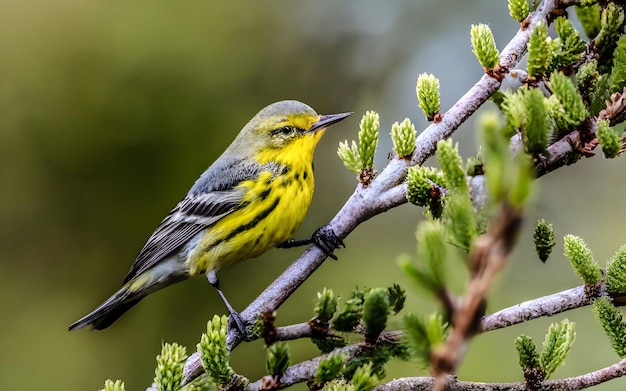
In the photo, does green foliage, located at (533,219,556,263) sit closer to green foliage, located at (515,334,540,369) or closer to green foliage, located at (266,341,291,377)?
green foliage, located at (515,334,540,369)

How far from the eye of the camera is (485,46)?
1.82m

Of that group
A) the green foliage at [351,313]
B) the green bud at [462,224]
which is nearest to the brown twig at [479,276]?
the green bud at [462,224]

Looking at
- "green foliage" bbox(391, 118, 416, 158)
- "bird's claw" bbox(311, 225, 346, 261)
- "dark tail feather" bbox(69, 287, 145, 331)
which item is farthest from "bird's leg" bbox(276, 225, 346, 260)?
"dark tail feather" bbox(69, 287, 145, 331)

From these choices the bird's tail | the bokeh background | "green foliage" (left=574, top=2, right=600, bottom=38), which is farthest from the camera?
the bokeh background

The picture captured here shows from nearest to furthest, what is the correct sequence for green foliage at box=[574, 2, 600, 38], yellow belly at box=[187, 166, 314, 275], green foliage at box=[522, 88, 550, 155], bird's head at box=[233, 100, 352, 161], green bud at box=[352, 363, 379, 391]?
green foliage at box=[522, 88, 550, 155], green bud at box=[352, 363, 379, 391], green foliage at box=[574, 2, 600, 38], yellow belly at box=[187, 166, 314, 275], bird's head at box=[233, 100, 352, 161]

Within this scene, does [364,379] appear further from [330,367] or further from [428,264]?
[428,264]

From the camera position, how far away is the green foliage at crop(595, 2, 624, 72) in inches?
69.5

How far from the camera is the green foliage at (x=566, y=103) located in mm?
1422

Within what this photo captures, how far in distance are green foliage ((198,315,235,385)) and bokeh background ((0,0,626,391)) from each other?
232 cm

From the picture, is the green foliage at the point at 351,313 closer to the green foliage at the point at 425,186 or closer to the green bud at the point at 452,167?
the green bud at the point at 452,167

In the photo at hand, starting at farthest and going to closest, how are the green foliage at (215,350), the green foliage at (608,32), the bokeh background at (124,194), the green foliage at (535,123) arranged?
1. the bokeh background at (124,194)
2. the green foliage at (608,32)
3. the green foliage at (215,350)
4. the green foliage at (535,123)

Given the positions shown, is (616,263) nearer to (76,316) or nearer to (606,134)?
(606,134)

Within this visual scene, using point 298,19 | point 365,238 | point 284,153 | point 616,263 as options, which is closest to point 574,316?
point 365,238

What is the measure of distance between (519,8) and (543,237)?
67 centimetres
